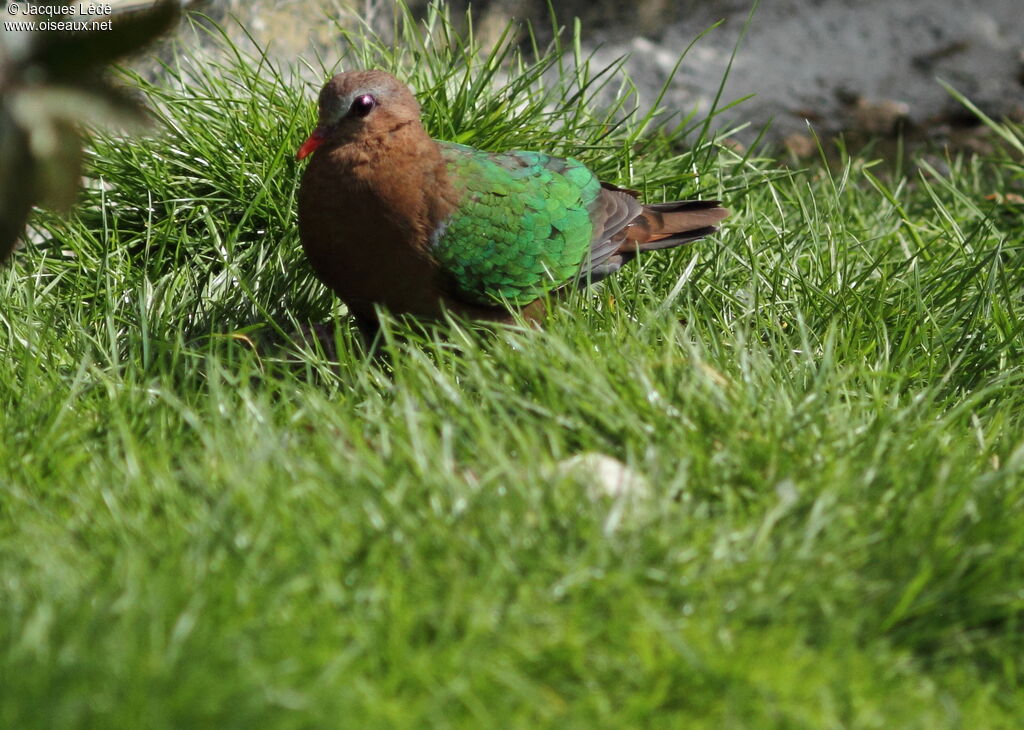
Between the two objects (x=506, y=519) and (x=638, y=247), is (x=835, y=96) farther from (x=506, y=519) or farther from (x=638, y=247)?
(x=506, y=519)

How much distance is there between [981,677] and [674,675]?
58 cm

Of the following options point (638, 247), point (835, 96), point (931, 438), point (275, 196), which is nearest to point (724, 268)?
point (638, 247)

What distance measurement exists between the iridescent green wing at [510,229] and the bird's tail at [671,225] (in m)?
0.17

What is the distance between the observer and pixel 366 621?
5.67 feet

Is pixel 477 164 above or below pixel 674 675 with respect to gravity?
above

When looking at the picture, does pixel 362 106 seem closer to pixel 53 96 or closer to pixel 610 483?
pixel 610 483

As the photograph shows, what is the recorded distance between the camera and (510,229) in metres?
2.99

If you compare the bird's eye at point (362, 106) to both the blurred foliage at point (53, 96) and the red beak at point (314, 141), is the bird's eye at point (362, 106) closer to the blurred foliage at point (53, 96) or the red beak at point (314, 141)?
the red beak at point (314, 141)

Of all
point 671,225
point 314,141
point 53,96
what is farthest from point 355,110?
point 53,96

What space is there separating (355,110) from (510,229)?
52 cm

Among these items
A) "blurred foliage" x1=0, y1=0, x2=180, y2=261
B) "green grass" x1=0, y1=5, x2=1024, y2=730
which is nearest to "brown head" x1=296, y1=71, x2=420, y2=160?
"green grass" x1=0, y1=5, x2=1024, y2=730

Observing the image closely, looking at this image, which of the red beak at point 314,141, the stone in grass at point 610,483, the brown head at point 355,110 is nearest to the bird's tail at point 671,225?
the brown head at point 355,110

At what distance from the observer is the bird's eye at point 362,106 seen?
9.48ft

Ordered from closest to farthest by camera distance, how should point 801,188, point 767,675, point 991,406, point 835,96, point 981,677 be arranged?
1. point 767,675
2. point 981,677
3. point 991,406
4. point 801,188
5. point 835,96
